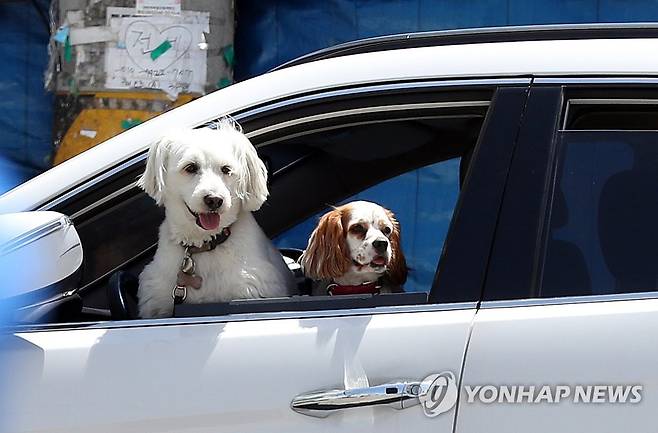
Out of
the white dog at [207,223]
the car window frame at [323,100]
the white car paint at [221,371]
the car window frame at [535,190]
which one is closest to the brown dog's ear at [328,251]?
the white dog at [207,223]

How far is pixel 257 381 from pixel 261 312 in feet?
0.71

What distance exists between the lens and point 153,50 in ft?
23.4

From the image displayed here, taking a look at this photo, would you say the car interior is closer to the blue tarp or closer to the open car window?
the open car window

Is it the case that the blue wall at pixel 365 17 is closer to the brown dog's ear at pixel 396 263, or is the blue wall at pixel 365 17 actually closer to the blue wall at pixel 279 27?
the blue wall at pixel 279 27

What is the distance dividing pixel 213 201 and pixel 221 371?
1.98 ft

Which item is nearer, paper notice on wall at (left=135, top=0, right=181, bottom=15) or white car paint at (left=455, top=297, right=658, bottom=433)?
white car paint at (left=455, top=297, right=658, bottom=433)

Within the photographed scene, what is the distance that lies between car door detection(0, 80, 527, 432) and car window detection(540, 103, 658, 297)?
14 centimetres

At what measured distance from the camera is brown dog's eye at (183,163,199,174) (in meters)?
2.91

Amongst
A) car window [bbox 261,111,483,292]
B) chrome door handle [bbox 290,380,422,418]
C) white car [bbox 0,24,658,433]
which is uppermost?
car window [bbox 261,111,483,292]

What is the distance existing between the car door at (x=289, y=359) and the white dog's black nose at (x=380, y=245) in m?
0.56

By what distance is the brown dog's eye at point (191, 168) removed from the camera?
291 cm

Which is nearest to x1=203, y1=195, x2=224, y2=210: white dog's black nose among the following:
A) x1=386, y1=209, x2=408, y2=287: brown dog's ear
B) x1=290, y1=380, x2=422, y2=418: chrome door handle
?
x1=386, y1=209, x2=408, y2=287: brown dog's ear

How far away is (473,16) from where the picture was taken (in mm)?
7223

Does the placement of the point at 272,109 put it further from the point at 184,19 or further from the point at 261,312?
the point at 184,19
